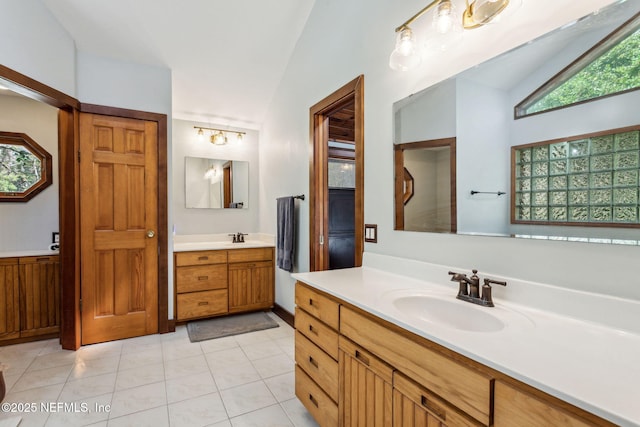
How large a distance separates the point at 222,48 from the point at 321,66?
3.33 feet

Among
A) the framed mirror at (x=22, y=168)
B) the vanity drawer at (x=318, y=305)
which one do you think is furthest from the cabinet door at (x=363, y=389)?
the framed mirror at (x=22, y=168)

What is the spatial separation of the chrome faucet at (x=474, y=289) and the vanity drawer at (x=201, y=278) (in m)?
2.53

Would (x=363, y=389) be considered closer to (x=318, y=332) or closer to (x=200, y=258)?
(x=318, y=332)

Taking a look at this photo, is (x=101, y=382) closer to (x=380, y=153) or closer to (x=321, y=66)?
(x=380, y=153)

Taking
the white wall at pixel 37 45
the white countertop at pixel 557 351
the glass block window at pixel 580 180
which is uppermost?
the white wall at pixel 37 45

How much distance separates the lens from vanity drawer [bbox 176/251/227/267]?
2.98 m

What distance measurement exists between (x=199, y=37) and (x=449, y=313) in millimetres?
2929

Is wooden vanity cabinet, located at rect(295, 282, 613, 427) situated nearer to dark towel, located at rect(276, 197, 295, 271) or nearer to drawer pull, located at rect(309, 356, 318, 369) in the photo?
drawer pull, located at rect(309, 356, 318, 369)

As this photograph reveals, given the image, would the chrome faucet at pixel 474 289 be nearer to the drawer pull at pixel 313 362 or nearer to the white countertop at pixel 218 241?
the drawer pull at pixel 313 362

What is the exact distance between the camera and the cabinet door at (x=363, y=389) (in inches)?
42.4

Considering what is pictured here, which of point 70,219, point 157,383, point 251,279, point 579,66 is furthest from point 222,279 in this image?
point 579,66

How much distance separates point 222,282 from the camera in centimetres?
318

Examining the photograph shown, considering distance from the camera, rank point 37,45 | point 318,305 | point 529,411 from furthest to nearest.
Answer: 1. point 37,45
2. point 318,305
3. point 529,411

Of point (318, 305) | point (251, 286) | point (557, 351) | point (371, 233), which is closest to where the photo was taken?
point (557, 351)
